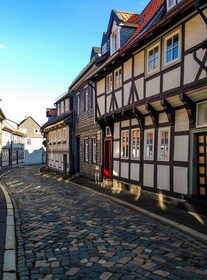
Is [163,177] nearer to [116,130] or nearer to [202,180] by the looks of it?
[202,180]

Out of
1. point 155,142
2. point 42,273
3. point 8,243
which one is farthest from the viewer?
point 155,142

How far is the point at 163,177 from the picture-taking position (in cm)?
1108

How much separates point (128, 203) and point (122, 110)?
14.0 feet

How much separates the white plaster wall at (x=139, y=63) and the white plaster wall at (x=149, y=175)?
11.9 ft

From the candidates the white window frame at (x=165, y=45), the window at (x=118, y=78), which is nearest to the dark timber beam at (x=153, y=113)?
the white window frame at (x=165, y=45)

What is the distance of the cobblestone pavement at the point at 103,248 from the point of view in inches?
191

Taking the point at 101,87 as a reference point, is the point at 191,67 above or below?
below

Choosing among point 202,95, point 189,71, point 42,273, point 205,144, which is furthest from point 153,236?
point 189,71

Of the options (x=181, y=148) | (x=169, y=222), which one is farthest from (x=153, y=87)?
(x=169, y=222)

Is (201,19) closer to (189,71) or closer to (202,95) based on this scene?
(189,71)

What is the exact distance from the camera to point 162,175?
11148 mm

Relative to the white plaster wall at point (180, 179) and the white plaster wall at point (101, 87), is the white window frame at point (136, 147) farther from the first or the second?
the white plaster wall at point (101, 87)

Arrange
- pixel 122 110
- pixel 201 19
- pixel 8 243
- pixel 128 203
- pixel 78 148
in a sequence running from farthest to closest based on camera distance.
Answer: pixel 78 148 → pixel 122 110 → pixel 128 203 → pixel 201 19 → pixel 8 243

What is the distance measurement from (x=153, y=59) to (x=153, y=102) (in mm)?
1642
